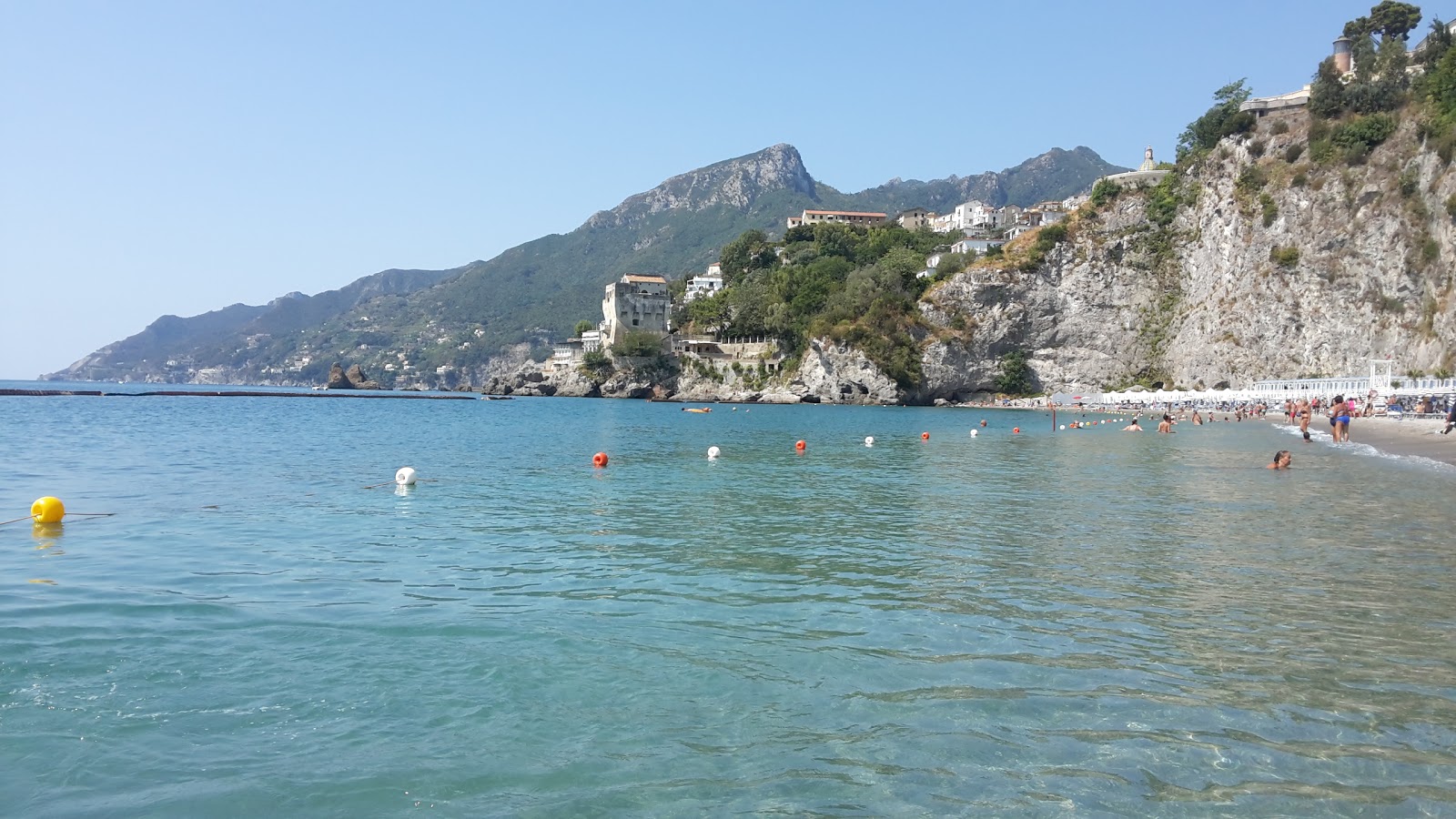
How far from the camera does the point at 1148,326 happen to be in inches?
3440

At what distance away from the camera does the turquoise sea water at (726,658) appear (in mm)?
5258

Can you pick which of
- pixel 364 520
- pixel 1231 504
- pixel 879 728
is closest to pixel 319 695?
pixel 879 728

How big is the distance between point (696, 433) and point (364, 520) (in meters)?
28.4

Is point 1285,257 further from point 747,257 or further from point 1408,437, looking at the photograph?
point 747,257

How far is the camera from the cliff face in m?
62.3

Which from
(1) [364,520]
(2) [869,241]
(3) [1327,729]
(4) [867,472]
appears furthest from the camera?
(2) [869,241]

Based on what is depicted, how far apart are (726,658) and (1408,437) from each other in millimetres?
38394

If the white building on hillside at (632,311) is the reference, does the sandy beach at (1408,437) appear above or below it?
below

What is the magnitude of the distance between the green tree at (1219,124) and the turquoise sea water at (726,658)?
78.1 m

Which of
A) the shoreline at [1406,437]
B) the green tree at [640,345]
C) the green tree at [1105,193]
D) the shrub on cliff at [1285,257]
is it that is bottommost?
the shoreline at [1406,437]

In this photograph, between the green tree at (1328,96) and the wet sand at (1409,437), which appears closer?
the wet sand at (1409,437)

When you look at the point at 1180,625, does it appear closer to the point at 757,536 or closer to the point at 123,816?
the point at 757,536

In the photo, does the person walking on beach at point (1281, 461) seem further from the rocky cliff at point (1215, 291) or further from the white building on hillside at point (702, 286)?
the white building on hillside at point (702, 286)

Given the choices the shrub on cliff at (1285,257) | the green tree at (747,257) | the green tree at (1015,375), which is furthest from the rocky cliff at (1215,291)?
the green tree at (747,257)
